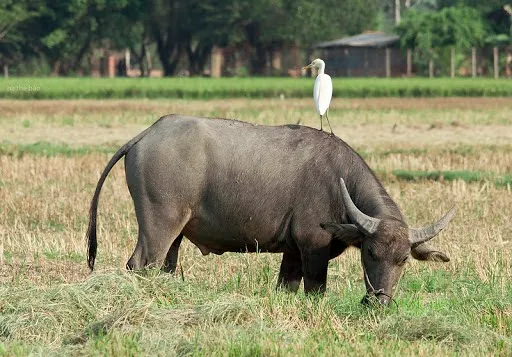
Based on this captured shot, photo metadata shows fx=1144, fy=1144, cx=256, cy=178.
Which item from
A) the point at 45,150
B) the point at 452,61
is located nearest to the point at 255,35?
the point at 452,61

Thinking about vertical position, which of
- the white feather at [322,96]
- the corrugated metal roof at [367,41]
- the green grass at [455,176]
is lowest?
the green grass at [455,176]

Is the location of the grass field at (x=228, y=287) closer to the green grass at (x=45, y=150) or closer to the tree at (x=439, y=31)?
the green grass at (x=45, y=150)

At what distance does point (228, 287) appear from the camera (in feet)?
26.6

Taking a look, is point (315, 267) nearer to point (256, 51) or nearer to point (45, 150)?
point (45, 150)

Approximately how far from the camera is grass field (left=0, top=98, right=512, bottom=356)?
6641mm

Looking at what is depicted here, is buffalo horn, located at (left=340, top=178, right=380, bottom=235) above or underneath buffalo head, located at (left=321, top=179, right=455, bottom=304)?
above

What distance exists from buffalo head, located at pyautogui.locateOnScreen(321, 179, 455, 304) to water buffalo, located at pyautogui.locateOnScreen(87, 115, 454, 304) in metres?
0.33

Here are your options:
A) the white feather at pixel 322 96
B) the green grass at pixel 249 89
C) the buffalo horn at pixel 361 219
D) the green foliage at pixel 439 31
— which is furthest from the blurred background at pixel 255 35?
the buffalo horn at pixel 361 219

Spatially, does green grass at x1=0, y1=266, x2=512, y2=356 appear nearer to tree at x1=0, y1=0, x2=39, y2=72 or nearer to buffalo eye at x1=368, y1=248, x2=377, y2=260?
buffalo eye at x1=368, y1=248, x2=377, y2=260

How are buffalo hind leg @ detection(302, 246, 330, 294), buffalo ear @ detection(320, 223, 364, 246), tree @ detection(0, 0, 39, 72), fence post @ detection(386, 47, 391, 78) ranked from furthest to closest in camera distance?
fence post @ detection(386, 47, 391, 78)
tree @ detection(0, 0, 39, 72)
buffalo hind leg @ detection(302, 246, 330, 294)
buffalo ear @ detection(320, 223, 364, 246)

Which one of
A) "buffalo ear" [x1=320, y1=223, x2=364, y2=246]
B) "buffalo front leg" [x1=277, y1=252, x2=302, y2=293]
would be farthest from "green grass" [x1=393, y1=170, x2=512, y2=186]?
"buffalo ear" [x1=320, y1=223, x2=364, y2=246]

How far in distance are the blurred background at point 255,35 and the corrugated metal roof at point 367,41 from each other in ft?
0.19

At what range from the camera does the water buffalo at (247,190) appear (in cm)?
802

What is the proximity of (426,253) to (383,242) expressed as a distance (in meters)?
0.41
